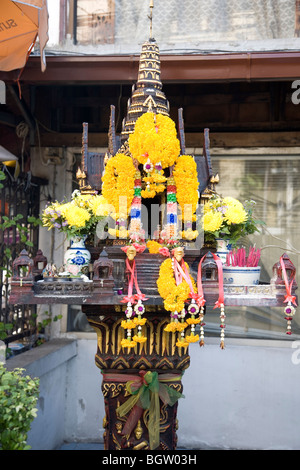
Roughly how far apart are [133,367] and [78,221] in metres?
1.25

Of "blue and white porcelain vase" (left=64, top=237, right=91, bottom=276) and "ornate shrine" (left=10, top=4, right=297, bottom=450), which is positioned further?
"blue and white porcelain vase" (left=64, top=237, right=91, bottom=276)

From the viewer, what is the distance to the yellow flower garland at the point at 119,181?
3.60m

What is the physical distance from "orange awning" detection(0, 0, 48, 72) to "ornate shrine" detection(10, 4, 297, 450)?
5.61 ft

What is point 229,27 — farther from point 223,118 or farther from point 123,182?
point 123,182

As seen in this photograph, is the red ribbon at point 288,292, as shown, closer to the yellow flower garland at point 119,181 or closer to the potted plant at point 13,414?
the yellow flower garland at point 119,181

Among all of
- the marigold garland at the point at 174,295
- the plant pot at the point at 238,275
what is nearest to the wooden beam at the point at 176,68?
the plant pot at the point at 238,275

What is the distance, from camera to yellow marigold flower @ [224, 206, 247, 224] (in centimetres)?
385

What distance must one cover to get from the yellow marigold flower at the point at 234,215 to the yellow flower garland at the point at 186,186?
0.32 meters

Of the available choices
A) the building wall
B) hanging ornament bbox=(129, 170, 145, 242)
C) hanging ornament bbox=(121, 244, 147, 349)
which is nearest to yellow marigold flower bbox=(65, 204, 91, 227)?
hanging ornament bbox=(129, 170, 145, 242)

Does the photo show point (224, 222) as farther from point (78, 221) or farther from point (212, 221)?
point (78, 221)

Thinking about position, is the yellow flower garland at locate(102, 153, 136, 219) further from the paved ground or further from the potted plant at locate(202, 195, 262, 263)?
the paved ground

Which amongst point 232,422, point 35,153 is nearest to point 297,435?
point 232,422

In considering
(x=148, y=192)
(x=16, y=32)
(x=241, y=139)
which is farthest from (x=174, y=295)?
(x=241, y=139)

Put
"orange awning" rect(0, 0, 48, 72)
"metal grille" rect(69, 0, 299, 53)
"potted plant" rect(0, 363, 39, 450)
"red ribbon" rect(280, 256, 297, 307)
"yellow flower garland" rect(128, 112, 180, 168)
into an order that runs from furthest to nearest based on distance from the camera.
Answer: "metal grille" rect(69, 0, 299, 53), "orange awning" rect(0, 0, 48, 72), "yellow flower garland" rect(128, 112, 180, 168), "red ribbon" rect(280, 256, 297, 307), "potted plant" rect(0, 363, 39, 450)
